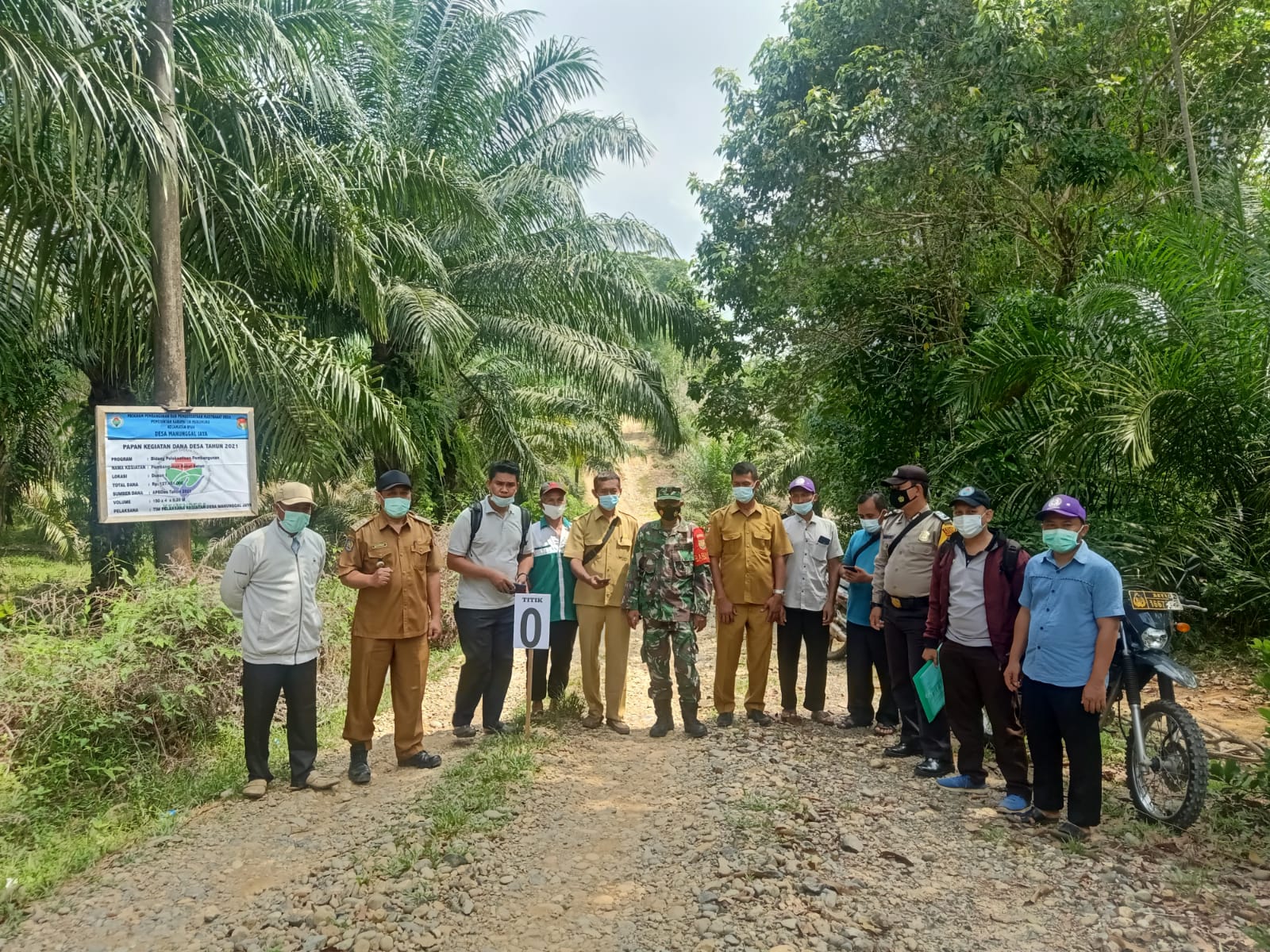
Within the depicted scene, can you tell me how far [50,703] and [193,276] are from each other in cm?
398

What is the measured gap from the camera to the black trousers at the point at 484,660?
5691 millimetres

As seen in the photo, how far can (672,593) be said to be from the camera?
5.83 meters

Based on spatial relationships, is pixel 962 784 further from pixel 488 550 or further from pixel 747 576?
pixel 488 550

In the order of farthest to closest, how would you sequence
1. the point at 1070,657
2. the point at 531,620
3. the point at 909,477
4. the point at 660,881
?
the point at 531,620, the point at 909,477, the point at 1070,657, the point at 660,881

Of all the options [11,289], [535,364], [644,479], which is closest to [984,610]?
[11,289]

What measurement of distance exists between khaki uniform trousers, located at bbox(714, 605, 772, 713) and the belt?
0.94 m

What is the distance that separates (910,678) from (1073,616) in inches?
64.2

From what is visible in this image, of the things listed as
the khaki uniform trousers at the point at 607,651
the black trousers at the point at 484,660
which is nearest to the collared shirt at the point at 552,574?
the khaki uniform trousers at the point at 607,651

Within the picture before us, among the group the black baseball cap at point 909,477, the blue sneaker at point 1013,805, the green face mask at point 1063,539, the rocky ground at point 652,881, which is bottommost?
the rocky ground at point 652,881

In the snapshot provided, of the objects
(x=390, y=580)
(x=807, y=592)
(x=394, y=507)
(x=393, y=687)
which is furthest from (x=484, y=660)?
(x=807, y=592)

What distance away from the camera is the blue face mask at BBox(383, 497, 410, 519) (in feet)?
16.8

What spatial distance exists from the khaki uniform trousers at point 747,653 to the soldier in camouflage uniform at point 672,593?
29 centimetres

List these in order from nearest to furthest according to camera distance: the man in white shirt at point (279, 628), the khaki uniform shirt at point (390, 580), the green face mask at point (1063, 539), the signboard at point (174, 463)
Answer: the green face mask at point (1063, 539) < the man in white shirt at point (279, 628) < the khaki uniform shirt at point (390, 580) < the signboard at point (174, 463)

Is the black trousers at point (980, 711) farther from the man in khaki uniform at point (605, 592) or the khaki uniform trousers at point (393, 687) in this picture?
the khaki uniform trousers at point (393, 687)
